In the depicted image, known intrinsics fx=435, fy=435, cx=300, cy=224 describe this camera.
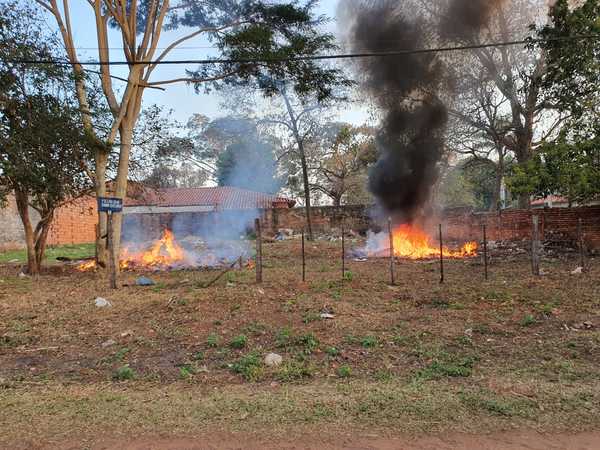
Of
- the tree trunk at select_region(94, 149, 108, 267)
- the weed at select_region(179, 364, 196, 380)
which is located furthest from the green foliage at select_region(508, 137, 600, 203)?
the tree trunk at select_region(94, 149, 108, 267)

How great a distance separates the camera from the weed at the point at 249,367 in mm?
4660

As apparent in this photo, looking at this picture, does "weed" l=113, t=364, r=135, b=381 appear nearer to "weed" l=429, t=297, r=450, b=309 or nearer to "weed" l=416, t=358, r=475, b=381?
"weed" l=416, t=358, r=475, b=381

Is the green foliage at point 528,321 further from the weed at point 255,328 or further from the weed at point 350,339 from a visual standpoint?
the weed at point 255,328

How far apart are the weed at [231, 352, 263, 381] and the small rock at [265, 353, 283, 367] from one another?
0.09m

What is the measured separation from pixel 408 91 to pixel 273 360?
15.3 metres

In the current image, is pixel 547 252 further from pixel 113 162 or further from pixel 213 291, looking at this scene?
pixel 113 162

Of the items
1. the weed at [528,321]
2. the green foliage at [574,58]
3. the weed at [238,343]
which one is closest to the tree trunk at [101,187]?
the weed at [238,343]

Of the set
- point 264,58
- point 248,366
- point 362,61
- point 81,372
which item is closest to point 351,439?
point 248,366

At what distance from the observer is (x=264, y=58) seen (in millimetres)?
11289

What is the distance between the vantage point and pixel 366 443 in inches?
127

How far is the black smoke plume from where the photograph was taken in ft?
54.6

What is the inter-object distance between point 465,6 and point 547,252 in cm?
949

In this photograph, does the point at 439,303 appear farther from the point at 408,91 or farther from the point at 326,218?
the point at 326,218

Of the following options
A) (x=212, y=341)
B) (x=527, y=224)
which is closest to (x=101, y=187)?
(x=212, y=341)
